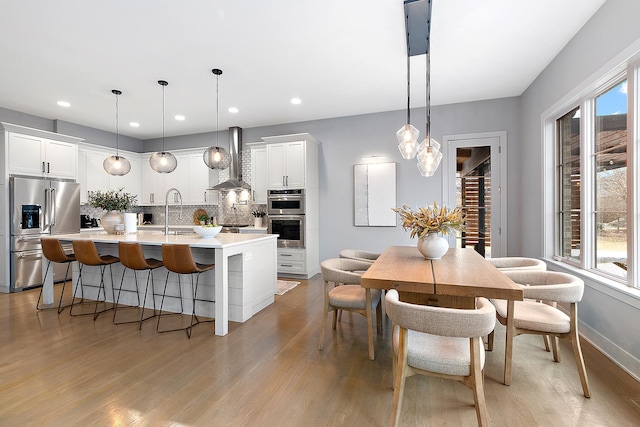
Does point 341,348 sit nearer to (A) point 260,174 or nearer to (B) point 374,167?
(B) point 374,167

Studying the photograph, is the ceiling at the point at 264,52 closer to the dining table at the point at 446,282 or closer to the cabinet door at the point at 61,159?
the cabinet door at the point at 61,159

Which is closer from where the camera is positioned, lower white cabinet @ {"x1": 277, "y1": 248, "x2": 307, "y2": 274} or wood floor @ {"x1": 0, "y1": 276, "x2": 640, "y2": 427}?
wood floor @ {"x1": 0, "y1": 276, "x2": 640, "y2": 427}

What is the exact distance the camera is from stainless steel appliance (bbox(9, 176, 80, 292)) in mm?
4520

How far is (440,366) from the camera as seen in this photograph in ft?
4.99

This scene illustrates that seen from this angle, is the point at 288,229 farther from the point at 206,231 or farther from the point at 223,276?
the point at 223,276

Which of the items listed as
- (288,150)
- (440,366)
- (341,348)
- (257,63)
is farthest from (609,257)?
(288,150)

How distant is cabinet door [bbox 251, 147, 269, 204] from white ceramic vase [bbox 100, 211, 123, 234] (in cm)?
228

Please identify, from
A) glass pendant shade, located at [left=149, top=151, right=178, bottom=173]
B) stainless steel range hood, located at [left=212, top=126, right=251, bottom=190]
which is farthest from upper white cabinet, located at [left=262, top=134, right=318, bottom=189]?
glass pendant shade, located at [left=149, top=151, right=178, bottom=173]

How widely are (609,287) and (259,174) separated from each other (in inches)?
198

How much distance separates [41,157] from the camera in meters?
4.89

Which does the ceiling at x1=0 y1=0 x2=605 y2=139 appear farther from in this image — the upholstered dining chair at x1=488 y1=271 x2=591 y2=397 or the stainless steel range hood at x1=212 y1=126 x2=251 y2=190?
the upholstered dining chair at x1=488 y1=271 x2=591 y2=397

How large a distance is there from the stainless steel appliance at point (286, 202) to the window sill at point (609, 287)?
144 inches

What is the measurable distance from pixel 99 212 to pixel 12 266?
2.03 metres

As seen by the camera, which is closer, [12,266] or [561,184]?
[561,184]
